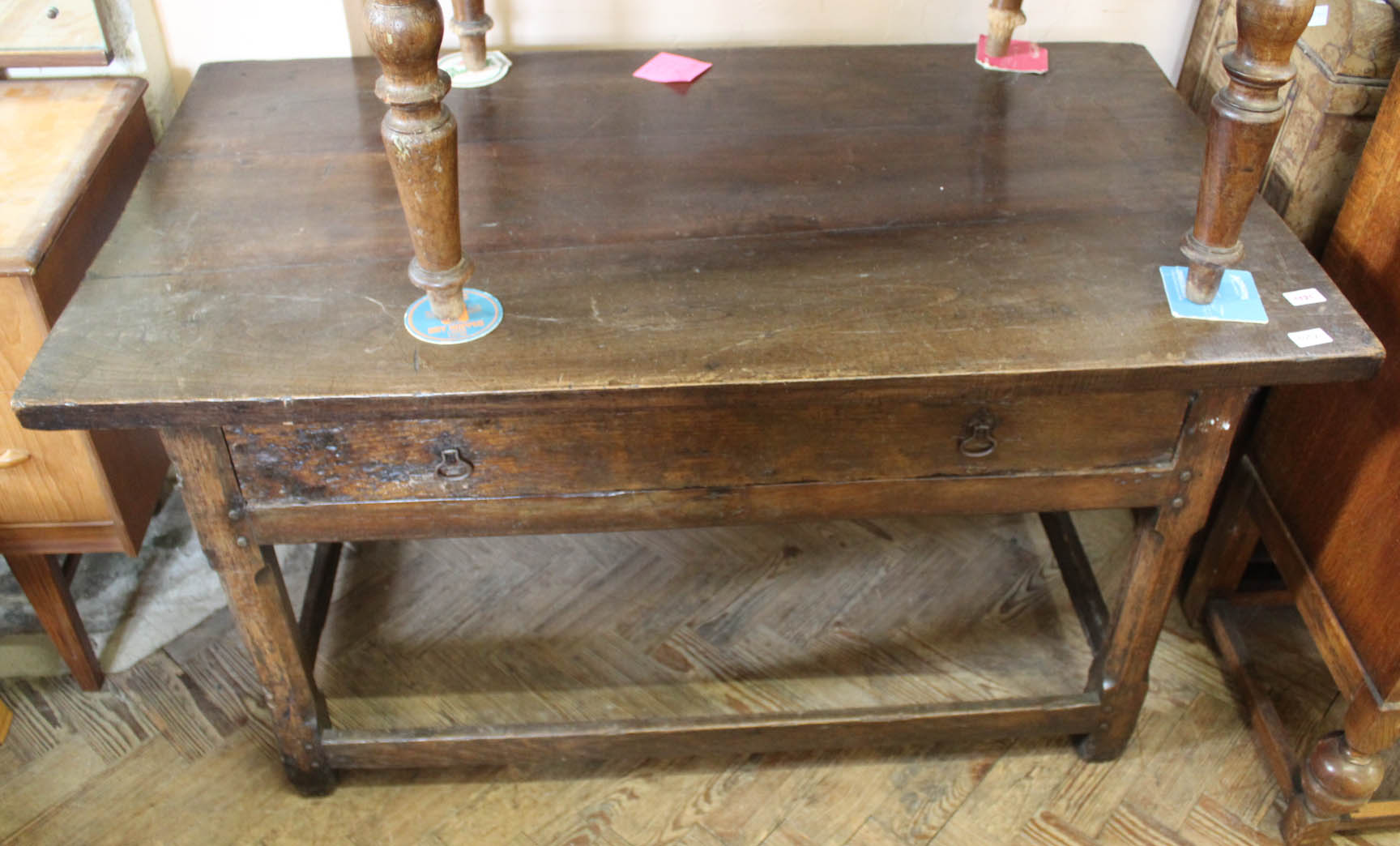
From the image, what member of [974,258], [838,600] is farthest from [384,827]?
[974,258]

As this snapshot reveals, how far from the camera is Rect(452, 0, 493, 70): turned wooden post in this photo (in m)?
1.58

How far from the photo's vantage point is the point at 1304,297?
1198 millimetres

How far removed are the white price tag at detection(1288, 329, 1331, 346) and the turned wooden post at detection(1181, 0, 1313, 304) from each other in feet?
0.28

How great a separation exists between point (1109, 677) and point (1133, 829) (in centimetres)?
21

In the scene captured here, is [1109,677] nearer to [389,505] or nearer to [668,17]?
[389,505]

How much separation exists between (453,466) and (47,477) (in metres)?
0.63

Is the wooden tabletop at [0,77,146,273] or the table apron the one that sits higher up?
the wooden tabletop at [0,77,146,273]

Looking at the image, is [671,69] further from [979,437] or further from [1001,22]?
[979,437]

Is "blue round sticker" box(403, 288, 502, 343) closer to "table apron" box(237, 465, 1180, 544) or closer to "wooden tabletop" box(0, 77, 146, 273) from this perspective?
"table apron" box(237, 465, 1180, 544)

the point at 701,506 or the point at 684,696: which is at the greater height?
the point at 701,506

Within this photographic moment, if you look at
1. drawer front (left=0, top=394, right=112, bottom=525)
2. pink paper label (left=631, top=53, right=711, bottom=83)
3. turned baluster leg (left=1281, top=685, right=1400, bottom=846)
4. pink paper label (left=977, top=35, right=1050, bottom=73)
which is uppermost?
pink paper label (left=977, top=35, right=1050, bottom=73)

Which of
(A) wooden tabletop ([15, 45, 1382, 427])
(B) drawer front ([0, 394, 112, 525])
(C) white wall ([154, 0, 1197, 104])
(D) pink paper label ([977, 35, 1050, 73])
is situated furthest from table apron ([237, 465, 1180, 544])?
(C) white wall ([154, 0, 1197, 104])

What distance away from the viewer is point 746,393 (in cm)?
111

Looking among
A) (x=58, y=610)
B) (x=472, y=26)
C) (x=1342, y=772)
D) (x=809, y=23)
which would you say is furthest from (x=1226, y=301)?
(x=58, y=610)
